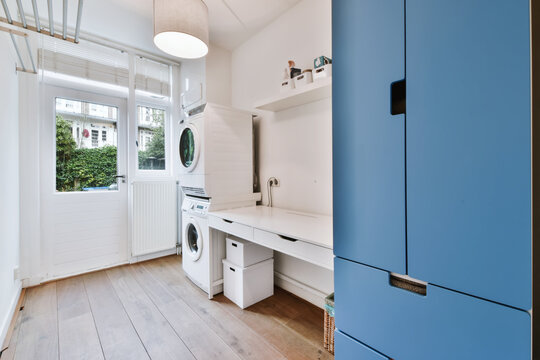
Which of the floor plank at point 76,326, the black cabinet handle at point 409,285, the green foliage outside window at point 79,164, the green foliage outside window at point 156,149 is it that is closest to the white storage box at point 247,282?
the floor plank at point 76,326

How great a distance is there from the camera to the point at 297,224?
165cm

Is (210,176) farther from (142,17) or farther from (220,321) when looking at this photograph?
(142,17)

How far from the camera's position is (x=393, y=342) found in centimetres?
81

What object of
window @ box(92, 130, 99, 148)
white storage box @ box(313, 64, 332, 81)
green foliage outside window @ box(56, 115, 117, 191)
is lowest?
green foliage outside window @ box(56, 115, 117, 191)

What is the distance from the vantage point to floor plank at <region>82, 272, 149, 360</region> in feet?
5.00

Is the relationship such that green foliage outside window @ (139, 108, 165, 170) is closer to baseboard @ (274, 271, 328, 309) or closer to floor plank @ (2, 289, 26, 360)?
floor plank @ (2, 289, 26, 360)

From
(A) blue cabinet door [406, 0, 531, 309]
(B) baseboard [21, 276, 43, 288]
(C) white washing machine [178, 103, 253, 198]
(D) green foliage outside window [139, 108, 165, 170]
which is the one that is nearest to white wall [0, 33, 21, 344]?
(B) baseboard [21, 276, 43, 288]

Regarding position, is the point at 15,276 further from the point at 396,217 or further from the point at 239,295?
the point at 396,217

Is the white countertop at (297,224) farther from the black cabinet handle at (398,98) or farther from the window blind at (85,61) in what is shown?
the window blind at (85,61)

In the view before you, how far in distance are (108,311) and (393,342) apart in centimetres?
224

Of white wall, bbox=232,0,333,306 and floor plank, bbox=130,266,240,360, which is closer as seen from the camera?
floor plank, bbox=130,266,240,360

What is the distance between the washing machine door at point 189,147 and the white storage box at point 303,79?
1.06 m

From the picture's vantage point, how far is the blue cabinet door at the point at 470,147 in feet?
1.92

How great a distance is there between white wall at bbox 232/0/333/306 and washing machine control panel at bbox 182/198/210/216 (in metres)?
0.70
